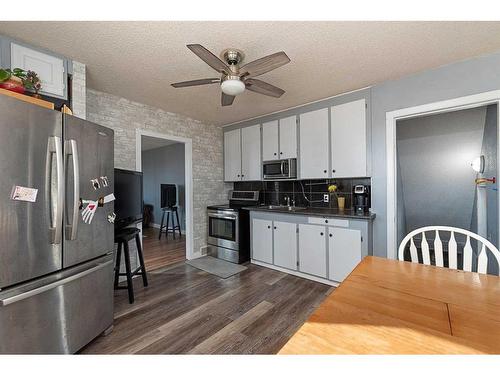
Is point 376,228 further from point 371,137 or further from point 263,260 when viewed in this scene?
point 263,260

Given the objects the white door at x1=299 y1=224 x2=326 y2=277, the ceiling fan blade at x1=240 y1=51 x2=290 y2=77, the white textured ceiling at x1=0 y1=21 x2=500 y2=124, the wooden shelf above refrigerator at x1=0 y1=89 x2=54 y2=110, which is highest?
the white textured ceiling at x1=0 y1=21 x2=500 y2=124

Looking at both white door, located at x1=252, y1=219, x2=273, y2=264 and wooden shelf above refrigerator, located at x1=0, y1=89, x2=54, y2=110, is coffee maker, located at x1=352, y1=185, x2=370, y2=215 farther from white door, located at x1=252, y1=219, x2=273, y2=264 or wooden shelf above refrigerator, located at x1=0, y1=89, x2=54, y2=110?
wooden shelf above refrigerator, located at x1=0, y1=89, x2=54, y2=110

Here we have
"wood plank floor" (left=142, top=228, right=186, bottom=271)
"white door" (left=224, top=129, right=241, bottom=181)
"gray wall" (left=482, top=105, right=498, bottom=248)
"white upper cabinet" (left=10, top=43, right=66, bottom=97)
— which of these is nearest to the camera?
"white upper cabinet" (left=10, top=43, right=66, bottom=97)

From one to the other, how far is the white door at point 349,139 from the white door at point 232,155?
1.74 m

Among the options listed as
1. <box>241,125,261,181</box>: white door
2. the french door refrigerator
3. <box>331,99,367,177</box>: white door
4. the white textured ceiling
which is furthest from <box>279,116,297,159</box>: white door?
the french door refrigerator

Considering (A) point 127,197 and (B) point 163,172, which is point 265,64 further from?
(B) point 163,172

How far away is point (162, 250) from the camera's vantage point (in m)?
4.42

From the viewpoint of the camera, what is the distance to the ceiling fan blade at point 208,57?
Result: 1418 mm

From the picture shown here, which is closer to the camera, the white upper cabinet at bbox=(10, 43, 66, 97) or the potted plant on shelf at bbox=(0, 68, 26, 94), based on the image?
the potted plant on shelf at bbox=(0, 68, 26, 94)

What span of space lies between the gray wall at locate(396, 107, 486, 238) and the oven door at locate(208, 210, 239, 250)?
99.4 inches

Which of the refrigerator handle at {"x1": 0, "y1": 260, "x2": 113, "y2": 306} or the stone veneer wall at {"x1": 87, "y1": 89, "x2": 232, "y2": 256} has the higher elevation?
the stone veneer wall at {"x1": 87, "y1": 89, "x2": 232, "y2": 256}

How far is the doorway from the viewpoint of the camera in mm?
3848

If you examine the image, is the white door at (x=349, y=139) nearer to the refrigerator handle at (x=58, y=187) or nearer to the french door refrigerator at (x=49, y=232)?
the french door refrigerator at (x=49, y=232)

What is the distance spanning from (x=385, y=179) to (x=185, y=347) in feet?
8.64
